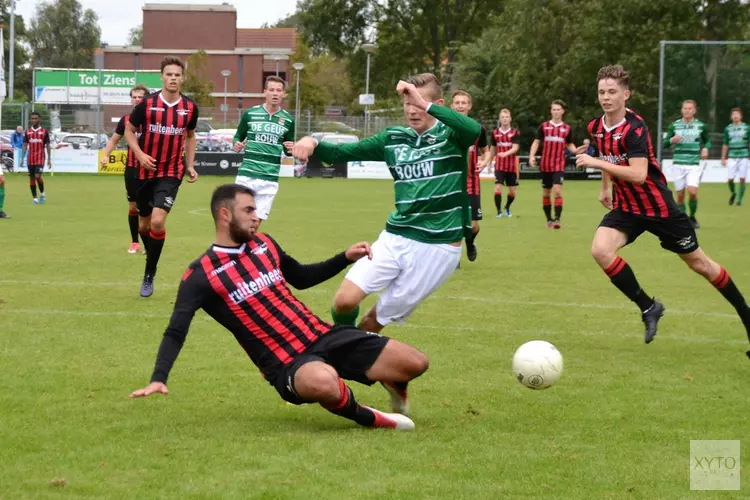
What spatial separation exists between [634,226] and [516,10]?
42670 millimetres

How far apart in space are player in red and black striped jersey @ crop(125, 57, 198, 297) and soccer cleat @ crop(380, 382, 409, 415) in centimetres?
530

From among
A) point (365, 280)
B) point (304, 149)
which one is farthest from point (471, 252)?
point (304, 149)

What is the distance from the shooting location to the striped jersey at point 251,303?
5.38 m

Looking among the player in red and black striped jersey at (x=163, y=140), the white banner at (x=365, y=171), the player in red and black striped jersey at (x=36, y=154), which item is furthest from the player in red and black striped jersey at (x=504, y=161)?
the white banner at (x=365, y=171)

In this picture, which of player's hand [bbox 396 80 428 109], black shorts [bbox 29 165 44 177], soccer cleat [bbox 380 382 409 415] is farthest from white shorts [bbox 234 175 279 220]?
black shorts [bbox 29 165 44 177]

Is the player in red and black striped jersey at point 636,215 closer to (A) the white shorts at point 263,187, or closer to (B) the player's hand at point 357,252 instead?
(B) the player's hand at point 357,252

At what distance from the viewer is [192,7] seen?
8706cm

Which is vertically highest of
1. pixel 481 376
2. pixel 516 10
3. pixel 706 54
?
pixel 516 10

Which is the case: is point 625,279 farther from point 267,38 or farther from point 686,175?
point 267,38

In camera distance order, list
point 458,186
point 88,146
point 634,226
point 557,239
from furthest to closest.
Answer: point 88,146 < point 557,239 < point 634,226 < point 458,186

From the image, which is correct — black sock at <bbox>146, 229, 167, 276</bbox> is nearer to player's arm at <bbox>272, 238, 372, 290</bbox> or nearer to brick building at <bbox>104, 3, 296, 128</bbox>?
player's arm at <bbox>272, 238, 372, 290</bbox>

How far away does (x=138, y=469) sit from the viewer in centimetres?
472

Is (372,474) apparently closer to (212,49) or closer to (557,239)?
(557,239)

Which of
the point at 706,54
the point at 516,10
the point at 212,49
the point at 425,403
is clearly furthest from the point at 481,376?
the point at 212,49
